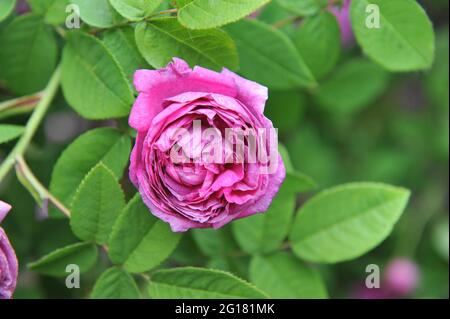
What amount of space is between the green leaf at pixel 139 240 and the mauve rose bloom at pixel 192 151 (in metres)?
0.07

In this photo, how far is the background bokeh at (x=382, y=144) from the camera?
5.21 feet

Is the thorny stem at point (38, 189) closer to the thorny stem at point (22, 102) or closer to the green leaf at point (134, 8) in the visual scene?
the thorny stem at point (22, 102)

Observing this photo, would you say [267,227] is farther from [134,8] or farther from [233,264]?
[134,8]

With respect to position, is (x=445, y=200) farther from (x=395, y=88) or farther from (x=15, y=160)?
(x=15, y=160)

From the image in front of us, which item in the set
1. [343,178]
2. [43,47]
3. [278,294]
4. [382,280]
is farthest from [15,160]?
[382,280]

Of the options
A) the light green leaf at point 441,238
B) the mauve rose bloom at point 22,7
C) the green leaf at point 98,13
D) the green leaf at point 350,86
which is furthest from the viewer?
the light green leaf at point 441,238

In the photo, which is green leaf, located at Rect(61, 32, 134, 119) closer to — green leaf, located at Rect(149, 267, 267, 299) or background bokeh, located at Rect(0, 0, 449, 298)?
green leaf, located at Rect(149, 267, 267, 299)

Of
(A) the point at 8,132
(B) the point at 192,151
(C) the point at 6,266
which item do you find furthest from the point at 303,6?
(C) the point at 6,266

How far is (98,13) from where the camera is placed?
0.98 metres

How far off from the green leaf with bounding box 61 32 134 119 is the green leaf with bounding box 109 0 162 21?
0.07 metres

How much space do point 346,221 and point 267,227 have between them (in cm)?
14

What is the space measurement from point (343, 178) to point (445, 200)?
1.46 ft

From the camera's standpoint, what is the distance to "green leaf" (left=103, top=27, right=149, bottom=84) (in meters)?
0.99

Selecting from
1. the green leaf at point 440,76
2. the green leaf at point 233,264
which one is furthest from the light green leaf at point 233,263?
the green leaf at point 440,76
